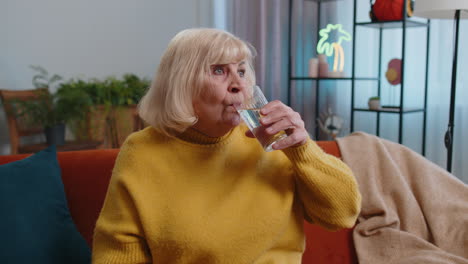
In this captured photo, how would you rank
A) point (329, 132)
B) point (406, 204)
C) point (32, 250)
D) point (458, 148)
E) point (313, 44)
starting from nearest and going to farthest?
point (32, 250) → point (406, 204) → point (458, 148) → point (329, 132) → point (313, 44)

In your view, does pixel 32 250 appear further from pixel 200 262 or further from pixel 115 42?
pixel 115 42

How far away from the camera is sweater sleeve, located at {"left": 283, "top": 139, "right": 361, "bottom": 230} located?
1009 millimetres

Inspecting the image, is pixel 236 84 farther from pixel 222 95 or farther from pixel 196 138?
pixel 196 138

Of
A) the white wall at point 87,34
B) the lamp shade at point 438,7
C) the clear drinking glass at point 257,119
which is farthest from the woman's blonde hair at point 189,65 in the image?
the white wall at point 87,34

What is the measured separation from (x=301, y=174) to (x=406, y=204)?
2.41 feet

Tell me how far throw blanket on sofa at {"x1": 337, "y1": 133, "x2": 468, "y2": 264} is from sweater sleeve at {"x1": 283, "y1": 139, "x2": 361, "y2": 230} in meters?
0.56

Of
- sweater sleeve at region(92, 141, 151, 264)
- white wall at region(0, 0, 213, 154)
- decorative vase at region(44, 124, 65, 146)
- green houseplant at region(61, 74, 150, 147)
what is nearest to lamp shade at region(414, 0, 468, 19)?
sweater sleeve at region(92, 141, 151, 264)

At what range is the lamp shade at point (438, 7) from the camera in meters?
2.24

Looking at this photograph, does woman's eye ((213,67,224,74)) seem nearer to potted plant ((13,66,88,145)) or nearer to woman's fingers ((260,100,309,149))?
woman's fingers ((260,100,309,149))

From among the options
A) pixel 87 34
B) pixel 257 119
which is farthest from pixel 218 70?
pixel 87 34

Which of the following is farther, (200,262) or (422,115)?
(422,115)

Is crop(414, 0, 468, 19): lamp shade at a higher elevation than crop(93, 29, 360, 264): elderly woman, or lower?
higher

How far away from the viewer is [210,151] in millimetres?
1064

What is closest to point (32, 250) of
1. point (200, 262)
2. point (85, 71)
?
point (200, 262)
